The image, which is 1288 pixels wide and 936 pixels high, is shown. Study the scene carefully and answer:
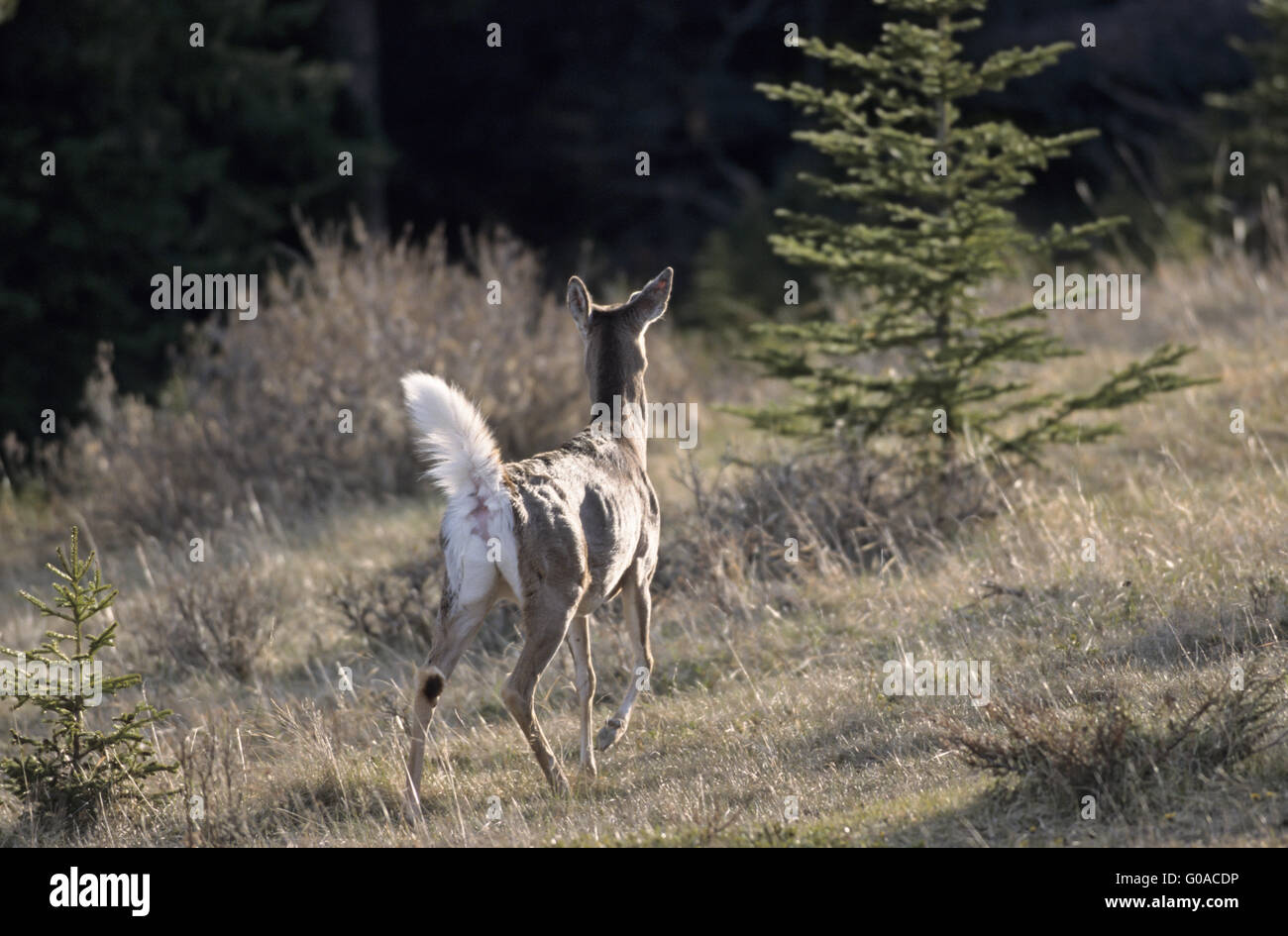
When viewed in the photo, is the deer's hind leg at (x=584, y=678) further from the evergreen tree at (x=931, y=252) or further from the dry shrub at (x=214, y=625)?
the evergreen tree at (x=931, y=252)

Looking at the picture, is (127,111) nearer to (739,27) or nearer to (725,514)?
(725,514)

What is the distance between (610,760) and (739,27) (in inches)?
966

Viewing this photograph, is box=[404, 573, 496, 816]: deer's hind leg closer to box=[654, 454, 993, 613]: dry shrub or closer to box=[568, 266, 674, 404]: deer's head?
box=[568, 266, 674, 404]: deer's head

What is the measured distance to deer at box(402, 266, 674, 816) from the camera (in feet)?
19.6

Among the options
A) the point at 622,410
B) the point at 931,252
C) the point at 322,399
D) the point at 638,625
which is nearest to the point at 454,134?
the point at 322,399

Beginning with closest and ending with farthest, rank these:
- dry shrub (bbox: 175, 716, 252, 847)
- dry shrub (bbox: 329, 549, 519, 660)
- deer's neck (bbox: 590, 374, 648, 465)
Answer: dry shrub (bbox: 175, 716, 252, 847) < deer's neck (bbox: 590, 374, 648, 465) < dry shrub (bbox: 329, 549, 519, 660)

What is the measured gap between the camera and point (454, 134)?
2848 cm

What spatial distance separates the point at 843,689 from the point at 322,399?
7.51m

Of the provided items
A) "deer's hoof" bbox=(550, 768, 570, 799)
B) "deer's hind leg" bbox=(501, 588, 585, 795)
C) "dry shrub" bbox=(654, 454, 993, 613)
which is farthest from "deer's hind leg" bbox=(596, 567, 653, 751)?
"dry shrub" bbox=(654, 454, 993, 613)

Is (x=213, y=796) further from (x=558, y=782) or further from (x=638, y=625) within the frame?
(x=638, y=625)

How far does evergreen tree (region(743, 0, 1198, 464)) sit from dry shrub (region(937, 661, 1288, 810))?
12.8 ft

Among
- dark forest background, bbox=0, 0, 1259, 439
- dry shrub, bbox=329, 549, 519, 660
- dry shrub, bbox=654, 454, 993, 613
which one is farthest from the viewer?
dark forest background, bbox=0, 0, 1259, 439

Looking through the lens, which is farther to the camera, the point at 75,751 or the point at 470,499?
the point at 75,751


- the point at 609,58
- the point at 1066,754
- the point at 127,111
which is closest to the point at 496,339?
the point at 127,111
